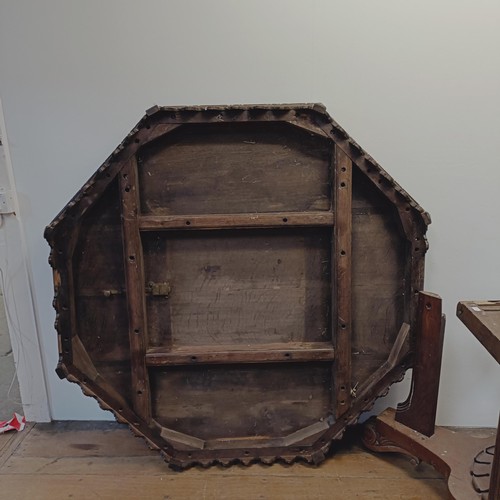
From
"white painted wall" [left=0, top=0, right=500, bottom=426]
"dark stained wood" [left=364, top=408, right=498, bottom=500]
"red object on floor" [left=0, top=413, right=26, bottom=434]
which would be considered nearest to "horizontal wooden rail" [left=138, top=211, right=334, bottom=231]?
"white painted wall" [left=0, top=0, right=500, bottom=426]

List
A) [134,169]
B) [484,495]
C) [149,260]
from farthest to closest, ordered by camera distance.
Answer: [149,260], [134,169], [484,495]

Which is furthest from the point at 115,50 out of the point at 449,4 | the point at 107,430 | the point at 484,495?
the point at 484,495

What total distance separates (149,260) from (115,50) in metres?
0.63

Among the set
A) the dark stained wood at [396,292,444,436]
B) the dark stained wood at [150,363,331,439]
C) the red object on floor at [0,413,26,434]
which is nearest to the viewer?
the dark stained wood at [396,292,444,436]

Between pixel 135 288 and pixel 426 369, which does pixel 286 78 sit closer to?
pixel 135 288

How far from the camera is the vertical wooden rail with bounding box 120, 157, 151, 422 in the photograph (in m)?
1.19

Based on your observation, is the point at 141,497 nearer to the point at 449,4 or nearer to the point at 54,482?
the point at 54,482

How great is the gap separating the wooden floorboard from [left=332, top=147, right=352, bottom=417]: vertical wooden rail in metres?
0.20

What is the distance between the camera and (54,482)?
4.27 ft

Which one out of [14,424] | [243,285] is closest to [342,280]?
[243,285]

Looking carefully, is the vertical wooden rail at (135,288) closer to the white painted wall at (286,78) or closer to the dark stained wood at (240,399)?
the dark stained wood at (240,399)

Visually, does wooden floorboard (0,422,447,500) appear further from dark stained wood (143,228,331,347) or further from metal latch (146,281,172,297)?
metal latch (146,281,172,297)

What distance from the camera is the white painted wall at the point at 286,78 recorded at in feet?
4.18

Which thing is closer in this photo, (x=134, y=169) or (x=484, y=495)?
(x=484, y=495)
